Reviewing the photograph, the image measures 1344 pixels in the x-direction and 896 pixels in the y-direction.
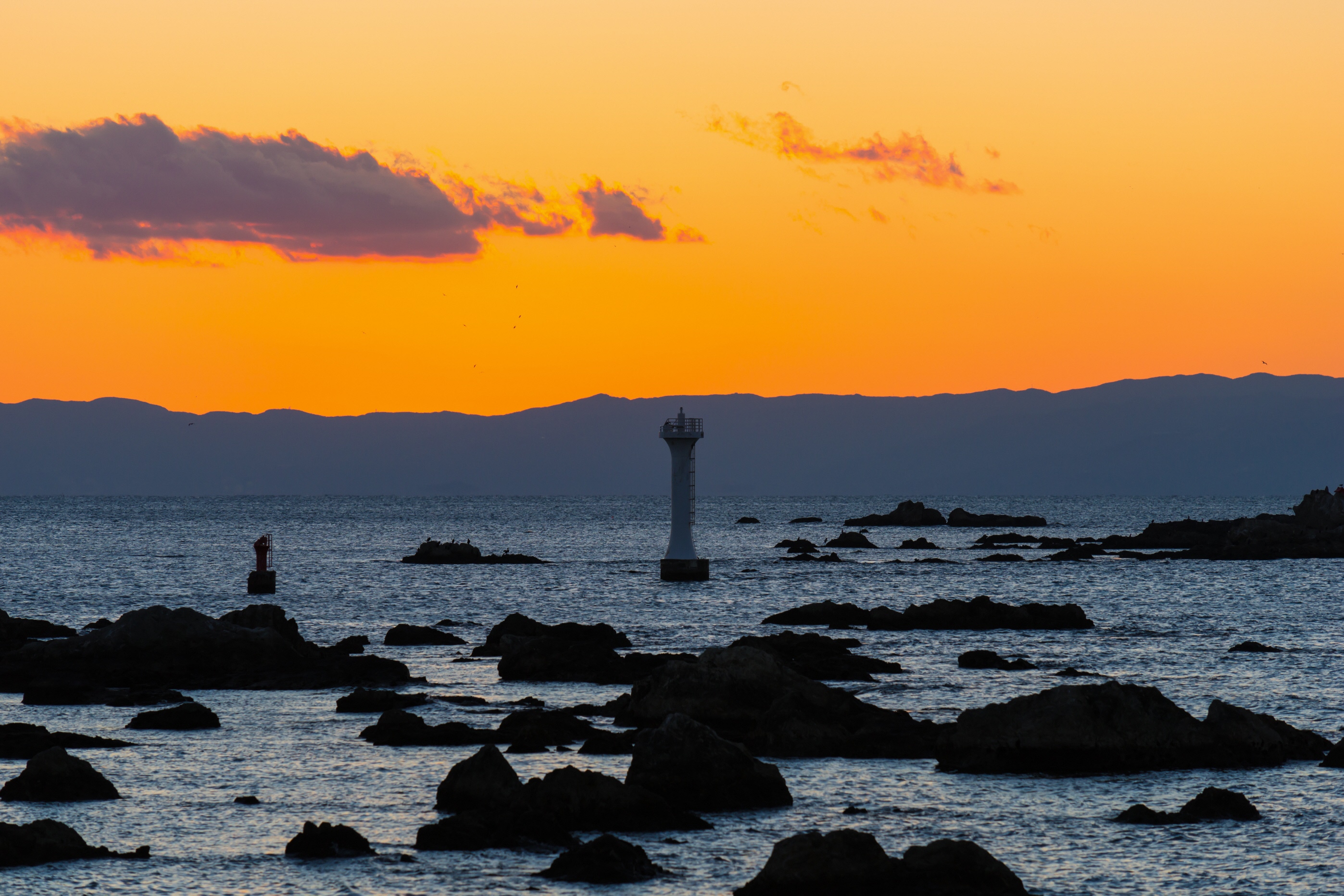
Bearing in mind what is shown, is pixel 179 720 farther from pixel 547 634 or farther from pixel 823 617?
pixel 823 617

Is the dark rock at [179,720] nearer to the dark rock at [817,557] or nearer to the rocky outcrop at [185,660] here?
the rocky outcrop at [185,660]

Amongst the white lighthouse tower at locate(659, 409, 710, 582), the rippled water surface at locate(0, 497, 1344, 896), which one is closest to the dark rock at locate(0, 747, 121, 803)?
the rippled water surface at locate(0, 497, 1344, 896)

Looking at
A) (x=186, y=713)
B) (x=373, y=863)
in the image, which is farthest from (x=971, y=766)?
(x=186, y=713)

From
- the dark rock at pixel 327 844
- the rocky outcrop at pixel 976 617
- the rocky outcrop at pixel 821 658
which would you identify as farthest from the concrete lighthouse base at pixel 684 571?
the dark rock at pixel 327 844

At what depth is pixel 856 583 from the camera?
88.1 m

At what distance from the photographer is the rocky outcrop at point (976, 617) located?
55.7 metres

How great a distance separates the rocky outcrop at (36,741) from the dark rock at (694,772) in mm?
11126

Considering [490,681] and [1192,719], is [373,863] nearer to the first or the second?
[1192,719]

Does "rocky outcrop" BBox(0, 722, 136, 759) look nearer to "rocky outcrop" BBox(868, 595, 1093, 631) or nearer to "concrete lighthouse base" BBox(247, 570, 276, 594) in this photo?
"rocky outcrop" BBox(868, 595, 1093, 631)

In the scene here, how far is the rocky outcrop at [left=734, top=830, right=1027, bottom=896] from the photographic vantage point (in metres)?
17.1

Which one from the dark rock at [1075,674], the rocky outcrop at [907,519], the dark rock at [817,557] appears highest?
the rocky outcrop at [907,519]

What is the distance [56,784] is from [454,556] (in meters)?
85.0

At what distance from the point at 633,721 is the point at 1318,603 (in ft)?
165

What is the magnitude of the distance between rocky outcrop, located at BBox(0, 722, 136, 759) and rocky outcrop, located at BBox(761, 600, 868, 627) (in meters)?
32.7
